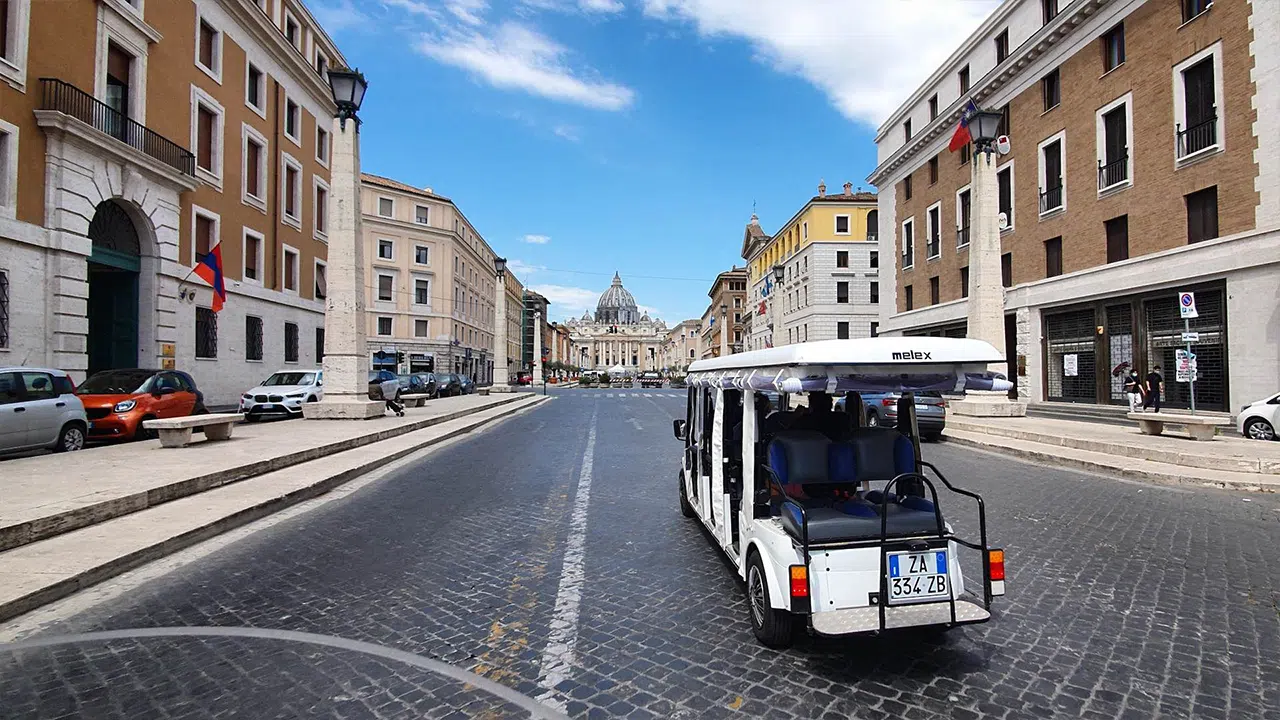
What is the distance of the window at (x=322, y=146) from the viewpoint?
31.9 m

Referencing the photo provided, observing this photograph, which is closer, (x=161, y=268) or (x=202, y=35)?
(x=161, y=268)

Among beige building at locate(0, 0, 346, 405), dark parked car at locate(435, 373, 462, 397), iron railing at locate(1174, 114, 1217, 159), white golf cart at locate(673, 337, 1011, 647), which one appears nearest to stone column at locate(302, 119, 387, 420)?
beige building at locate(0, 0, 346, 405)

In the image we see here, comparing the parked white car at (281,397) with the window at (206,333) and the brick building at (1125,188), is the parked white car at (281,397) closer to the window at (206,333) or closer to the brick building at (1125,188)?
the window at (206,333)

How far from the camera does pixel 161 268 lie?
2014 cm

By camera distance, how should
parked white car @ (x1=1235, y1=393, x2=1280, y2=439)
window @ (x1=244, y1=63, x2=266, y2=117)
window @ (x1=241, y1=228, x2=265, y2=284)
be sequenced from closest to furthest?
parked white car @ (x1=1235, y1=393, x2=1280, y2=439) < window @ (x1=241, y1=228, x2=265, y2=284) < window @ (x1=244, y1=63, x2=266, y2=117)

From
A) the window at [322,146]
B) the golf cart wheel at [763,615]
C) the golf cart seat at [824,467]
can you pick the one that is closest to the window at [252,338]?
the window at [322,146]

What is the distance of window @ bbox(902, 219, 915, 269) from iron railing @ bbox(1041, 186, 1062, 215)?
10.7 metres

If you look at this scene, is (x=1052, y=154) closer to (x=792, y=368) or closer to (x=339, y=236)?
(x=339, y=236)

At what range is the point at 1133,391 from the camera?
20.2 m

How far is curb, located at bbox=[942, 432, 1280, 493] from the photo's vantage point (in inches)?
344

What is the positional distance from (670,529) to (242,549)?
13.1ft

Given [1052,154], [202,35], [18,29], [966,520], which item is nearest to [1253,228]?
[1052,154]

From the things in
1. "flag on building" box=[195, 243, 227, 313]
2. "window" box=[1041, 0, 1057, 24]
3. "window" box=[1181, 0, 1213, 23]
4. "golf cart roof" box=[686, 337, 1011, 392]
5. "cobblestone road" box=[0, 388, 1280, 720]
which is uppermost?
"window" box=[1041, 0, 1057, 24]

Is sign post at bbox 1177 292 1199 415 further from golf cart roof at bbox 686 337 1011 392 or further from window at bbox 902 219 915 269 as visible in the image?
window at bbox 902 219 915 269
